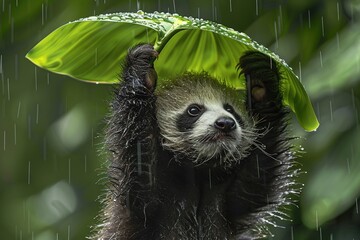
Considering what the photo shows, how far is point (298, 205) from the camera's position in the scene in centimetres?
510

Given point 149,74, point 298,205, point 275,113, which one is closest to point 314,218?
point 298,205

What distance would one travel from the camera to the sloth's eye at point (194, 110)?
4652 millimetres

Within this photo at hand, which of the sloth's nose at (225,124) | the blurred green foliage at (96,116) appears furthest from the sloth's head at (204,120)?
the blurred green foliage at (96,116)

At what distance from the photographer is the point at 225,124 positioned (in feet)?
14.3

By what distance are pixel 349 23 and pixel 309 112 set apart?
4.44 feet

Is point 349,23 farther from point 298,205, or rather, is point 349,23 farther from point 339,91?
point 298,205

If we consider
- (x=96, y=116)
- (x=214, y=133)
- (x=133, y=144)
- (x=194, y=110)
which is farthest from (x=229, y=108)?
(x=96, y=116)

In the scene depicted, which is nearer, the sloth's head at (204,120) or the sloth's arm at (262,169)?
the sloth's head at (204,120)

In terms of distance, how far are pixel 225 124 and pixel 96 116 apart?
1.74 meters

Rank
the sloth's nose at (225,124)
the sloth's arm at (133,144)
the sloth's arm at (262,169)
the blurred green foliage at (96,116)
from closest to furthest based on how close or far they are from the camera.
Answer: the sloth's arm at (133,144)
the sloth's nose at (225,124)
the sloth's arm at (262,169)
the blurred green foliage at (96,116)

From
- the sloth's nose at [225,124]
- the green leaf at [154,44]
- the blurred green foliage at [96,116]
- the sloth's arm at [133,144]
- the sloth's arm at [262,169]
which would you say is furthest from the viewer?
the blurred green foliage at [96,116]

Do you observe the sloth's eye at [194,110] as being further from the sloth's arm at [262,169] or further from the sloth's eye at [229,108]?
the sloth's arm at [262,169]

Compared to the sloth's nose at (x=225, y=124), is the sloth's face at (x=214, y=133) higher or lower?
lower

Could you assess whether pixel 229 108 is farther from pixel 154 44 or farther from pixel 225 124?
pixel 154 44
